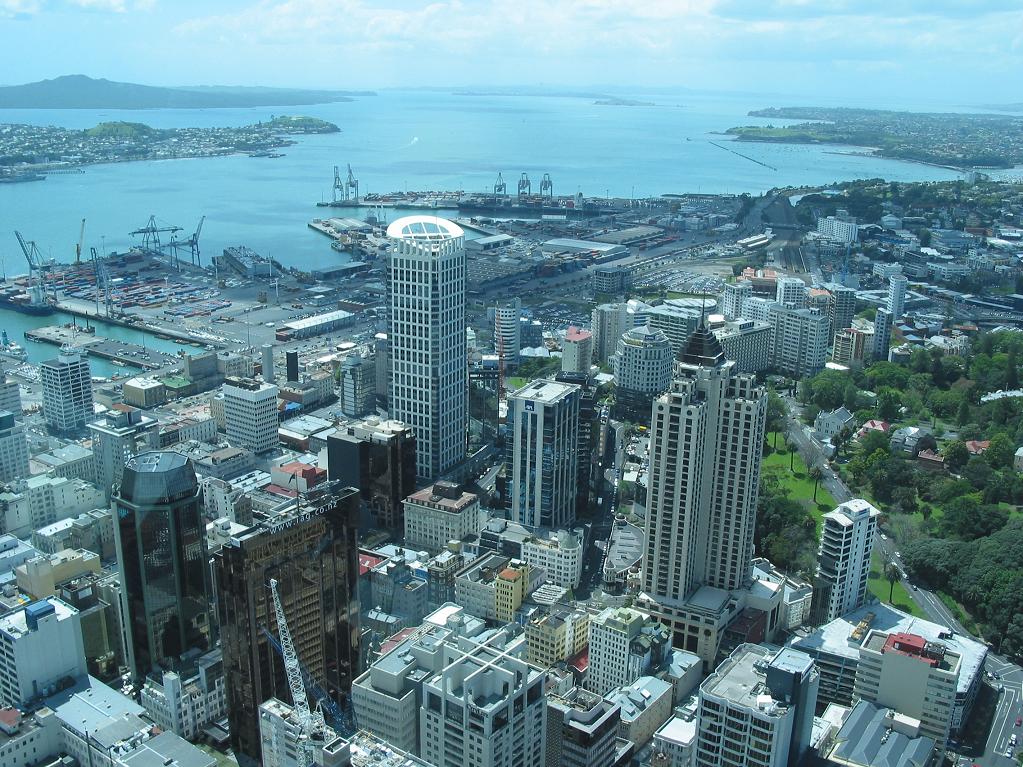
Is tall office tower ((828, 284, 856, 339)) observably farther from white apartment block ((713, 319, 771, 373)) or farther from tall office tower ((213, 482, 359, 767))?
tall office tower ((213, 482, 359, 767))

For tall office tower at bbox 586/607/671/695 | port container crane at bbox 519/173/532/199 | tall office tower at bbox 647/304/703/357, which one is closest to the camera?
tall office tower at bbox 586/607/671/695

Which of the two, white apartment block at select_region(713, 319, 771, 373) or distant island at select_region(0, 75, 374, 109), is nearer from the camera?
white apartment block at select_region(713, 319, 771, 373)

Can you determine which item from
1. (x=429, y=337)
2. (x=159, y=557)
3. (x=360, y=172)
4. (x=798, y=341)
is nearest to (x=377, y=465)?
(x=429, y=337)

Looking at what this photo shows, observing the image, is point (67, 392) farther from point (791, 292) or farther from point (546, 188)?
point (546, 188)

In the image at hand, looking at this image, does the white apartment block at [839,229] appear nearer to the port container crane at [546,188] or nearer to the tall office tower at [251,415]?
the port container crane at [546,188]

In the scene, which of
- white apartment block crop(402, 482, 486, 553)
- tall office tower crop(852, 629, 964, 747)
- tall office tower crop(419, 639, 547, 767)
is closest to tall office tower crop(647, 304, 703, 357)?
white apartment block crop(402, 482, 486, 553)

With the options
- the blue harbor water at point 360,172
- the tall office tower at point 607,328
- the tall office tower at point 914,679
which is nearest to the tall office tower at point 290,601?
the tall office tower at point 914,679
